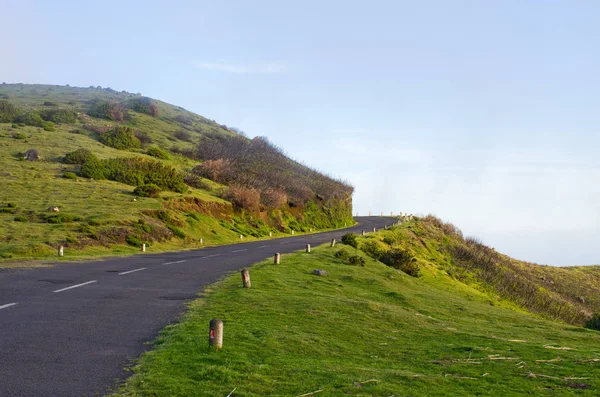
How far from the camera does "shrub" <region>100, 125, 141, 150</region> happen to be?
63.2 m

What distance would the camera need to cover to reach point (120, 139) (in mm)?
64625

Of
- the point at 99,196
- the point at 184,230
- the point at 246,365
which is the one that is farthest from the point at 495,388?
the point at 99,196

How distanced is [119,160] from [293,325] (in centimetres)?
4394

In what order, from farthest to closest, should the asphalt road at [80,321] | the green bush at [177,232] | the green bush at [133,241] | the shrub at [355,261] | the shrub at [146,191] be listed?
the shrub at [146,191]
the green bush at [177,232]
the green bush at [133,241]
the shrub at [355,261]
the asphalt road at [80,321]

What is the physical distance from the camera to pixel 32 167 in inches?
1805

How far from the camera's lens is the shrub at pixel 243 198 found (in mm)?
52625

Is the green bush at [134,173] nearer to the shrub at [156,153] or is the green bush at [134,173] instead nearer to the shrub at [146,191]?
the shrub at [146,191]

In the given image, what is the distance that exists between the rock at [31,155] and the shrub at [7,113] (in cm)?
2233

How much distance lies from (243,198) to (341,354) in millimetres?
44016

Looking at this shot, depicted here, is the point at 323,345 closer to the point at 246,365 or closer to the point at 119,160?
the point at 246,365

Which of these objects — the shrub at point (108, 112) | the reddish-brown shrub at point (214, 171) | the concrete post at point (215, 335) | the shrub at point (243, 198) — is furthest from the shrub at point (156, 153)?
the concrete post at point (215, 335)

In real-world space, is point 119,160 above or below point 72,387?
above

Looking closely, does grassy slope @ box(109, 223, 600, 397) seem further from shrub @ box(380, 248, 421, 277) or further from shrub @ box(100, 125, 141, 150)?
shrub @ box(100, 125, 141, 150)

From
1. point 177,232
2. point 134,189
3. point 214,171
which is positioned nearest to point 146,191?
point 134,189
